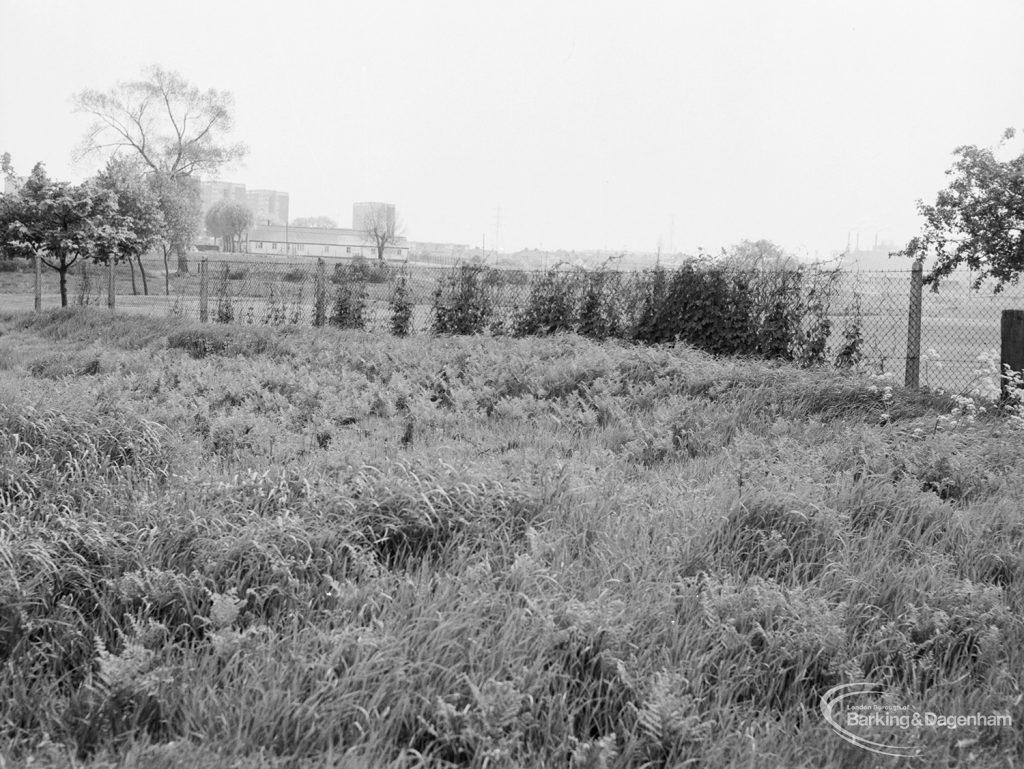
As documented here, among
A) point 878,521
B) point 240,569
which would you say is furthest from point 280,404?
point 878,521

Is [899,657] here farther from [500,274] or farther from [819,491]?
[500,274]

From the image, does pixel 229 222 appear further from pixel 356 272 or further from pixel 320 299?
pixel 356 272

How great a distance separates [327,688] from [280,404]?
5.25 m

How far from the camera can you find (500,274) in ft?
52.4

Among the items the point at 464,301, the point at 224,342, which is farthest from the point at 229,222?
the point at 224,342

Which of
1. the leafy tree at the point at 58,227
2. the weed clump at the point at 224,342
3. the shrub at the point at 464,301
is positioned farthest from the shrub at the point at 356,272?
the leafy tree at the point at 58,227

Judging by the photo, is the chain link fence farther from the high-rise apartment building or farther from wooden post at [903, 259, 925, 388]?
the high-rise apartment building

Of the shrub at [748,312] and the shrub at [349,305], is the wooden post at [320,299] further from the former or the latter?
the shrub at [748,312]


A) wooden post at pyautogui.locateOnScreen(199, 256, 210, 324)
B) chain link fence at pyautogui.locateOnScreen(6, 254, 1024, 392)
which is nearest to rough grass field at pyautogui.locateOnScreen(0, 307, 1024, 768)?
chain link fence at pyautogui.locateOnScreen(6, 254, 1024, 392)

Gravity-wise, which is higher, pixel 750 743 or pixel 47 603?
pixel 47 603

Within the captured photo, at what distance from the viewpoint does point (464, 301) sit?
16.0 metres

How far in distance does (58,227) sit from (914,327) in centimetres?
1840

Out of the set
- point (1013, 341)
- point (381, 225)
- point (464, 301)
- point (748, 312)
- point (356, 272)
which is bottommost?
point (1013, 341)

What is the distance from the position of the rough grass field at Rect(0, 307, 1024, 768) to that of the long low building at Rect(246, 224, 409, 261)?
8372cm
